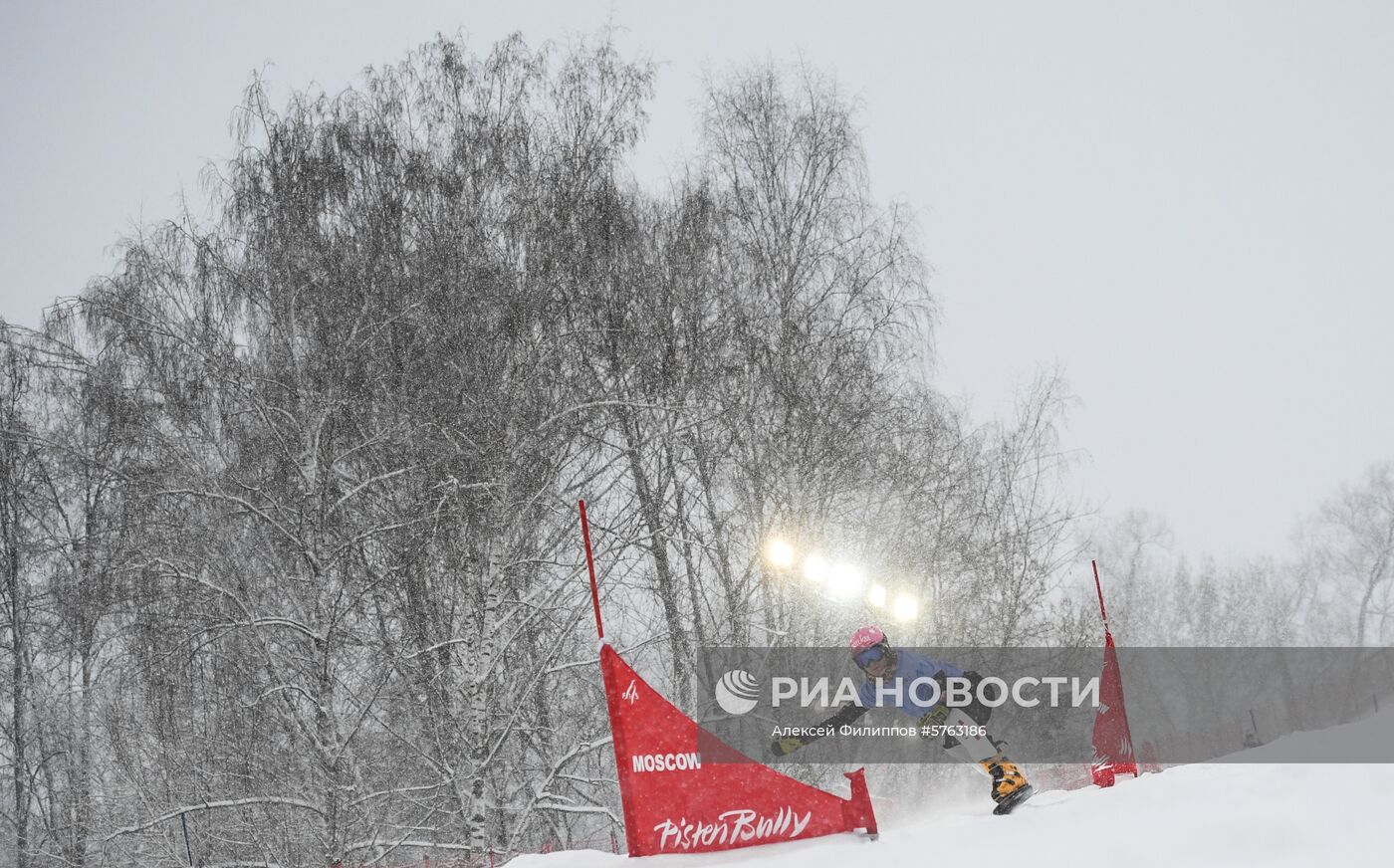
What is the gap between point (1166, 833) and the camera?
4531mm

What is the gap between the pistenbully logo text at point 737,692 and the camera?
12797 mm

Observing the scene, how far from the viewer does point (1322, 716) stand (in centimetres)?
3591

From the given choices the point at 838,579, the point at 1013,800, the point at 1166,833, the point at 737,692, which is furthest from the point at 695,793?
the point at 838,579

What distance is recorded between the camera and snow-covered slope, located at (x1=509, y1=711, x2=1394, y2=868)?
4176mm

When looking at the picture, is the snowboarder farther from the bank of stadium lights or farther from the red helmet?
the bank of stadium lights

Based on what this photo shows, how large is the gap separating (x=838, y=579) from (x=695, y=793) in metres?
9.54

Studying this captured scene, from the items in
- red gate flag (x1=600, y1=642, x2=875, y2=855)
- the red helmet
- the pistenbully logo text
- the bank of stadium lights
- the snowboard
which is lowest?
the snowboard

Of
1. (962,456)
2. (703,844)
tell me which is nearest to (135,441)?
(703,844)

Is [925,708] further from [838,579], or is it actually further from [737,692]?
[838,579]

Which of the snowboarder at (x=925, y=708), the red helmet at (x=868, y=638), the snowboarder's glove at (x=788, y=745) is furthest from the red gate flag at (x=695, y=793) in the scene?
the red helmet at (x=868, y=638)

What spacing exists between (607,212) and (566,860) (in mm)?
9914

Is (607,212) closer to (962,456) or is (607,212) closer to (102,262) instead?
(102,262)

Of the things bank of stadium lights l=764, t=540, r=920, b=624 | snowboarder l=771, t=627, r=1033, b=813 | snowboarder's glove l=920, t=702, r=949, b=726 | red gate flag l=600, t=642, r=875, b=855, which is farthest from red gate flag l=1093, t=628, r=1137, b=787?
bank of stadium lights l=764, t=540, r=920, b=624

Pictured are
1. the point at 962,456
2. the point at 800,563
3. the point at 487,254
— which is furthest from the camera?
the point at 962,456
